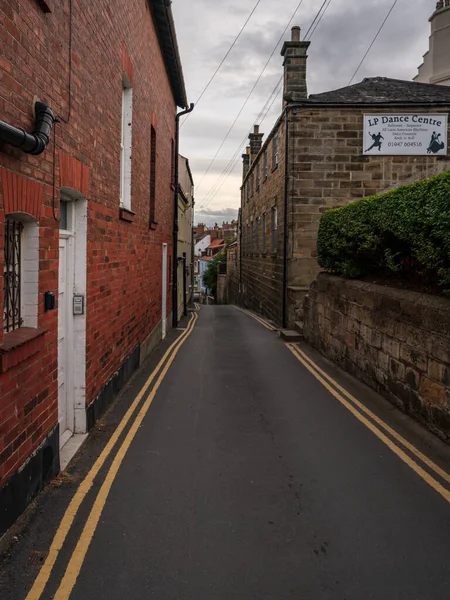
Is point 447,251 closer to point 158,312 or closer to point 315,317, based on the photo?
point 315,317

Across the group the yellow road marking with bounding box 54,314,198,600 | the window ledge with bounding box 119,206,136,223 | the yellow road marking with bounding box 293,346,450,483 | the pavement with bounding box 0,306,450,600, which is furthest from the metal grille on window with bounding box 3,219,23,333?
the yellow road marking with bounding box 293,346,450,483

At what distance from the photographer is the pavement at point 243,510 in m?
3.37

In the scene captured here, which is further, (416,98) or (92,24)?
(416,98)

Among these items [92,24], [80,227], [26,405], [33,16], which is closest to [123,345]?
[80,227]

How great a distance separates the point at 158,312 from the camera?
14.0 metres

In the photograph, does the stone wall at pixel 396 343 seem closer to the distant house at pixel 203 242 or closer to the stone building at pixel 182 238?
the stone building at pixel 182 238

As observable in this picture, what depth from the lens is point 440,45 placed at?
→ 85.9 ft

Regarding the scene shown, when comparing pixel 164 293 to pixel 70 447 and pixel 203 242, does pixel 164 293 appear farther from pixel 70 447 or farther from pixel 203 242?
pixel 203 242

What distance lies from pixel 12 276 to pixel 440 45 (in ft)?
96.3

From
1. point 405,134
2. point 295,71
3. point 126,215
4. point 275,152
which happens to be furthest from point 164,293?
point 405,134

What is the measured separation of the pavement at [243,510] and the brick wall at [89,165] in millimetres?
769

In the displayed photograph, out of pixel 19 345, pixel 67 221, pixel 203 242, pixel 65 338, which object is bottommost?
pixel 65 338

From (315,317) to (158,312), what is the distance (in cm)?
456

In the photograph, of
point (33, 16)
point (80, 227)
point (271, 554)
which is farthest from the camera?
point (80, 227)
